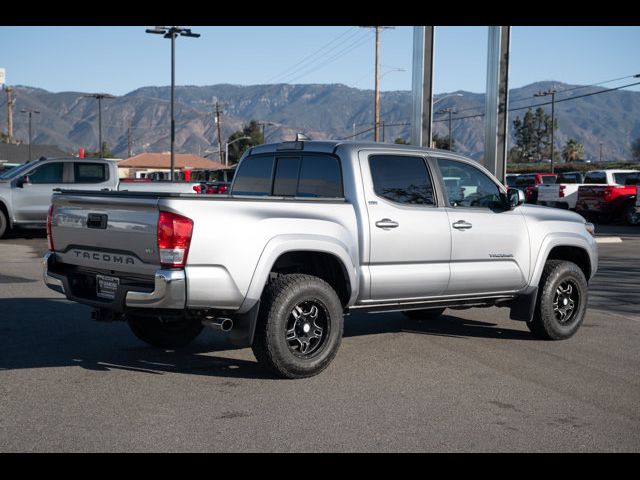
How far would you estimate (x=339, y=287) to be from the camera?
7297mm

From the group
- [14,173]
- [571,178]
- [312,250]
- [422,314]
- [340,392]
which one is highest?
[571,178]

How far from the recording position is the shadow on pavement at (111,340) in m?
7.14

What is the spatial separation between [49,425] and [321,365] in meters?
2.32

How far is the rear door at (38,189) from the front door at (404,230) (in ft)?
47.2

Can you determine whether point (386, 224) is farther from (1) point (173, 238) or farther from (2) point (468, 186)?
(1) point (173, 238)

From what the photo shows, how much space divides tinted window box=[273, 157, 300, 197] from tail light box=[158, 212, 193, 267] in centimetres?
194

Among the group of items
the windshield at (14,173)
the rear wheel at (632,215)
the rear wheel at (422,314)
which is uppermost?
the windshield at (14,173)

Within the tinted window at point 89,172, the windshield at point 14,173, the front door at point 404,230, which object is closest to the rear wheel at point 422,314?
the front door at point 404,230

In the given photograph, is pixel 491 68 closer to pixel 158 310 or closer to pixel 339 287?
pixel 339 287

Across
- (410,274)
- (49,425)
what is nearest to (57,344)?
(49,425)

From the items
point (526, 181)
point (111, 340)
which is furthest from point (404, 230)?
point (526, 181)

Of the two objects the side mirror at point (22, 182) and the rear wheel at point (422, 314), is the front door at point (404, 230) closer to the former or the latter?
the rear wheel at point (422, 314)

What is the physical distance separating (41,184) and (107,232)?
48.4ft

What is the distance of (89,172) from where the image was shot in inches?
807
